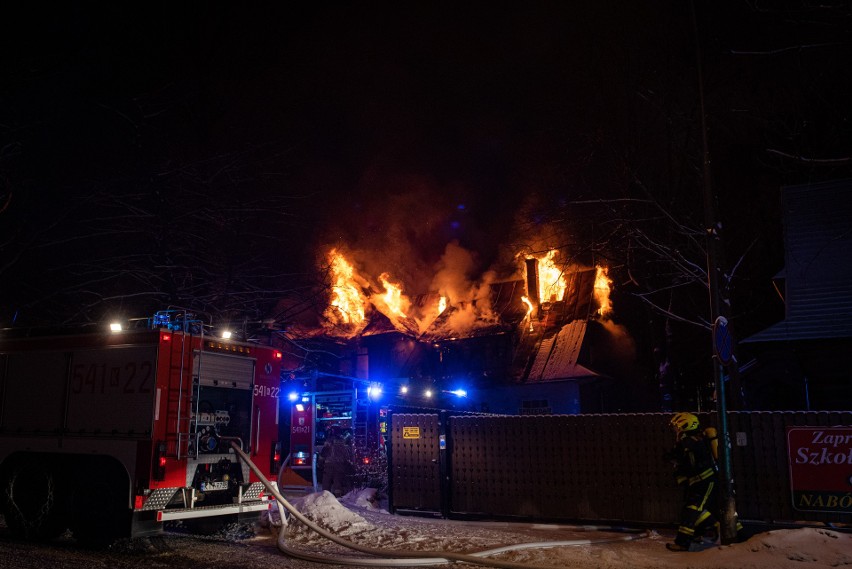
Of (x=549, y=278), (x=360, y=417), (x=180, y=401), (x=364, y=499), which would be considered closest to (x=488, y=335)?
(x=549, y=278)

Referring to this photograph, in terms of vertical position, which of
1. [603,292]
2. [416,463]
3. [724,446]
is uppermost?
[603,292]

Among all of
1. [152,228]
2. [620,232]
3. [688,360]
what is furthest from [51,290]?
[688,360]

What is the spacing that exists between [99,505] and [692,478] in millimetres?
7618

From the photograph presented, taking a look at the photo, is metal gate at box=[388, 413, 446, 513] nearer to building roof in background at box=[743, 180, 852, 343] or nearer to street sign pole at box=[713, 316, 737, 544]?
street sign pole at box=[713, 316, 737, 544]

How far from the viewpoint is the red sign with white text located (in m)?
9.10

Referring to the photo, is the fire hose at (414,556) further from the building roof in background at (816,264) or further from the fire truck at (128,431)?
the building roof in background at (816,264)

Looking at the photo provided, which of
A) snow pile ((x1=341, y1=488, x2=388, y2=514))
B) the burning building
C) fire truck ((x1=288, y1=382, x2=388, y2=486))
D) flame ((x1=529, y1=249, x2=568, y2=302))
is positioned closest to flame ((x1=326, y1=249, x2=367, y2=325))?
the burning building

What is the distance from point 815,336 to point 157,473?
49.5 feet

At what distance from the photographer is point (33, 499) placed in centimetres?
913

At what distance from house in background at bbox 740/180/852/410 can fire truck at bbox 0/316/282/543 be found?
13.1 metres

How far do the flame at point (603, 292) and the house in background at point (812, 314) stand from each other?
15.8m

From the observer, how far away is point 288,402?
18.7 meters

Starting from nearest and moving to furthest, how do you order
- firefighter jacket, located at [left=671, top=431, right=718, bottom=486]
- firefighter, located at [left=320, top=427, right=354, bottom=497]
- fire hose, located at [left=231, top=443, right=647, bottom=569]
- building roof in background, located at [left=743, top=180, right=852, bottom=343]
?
fire hose, located at [left=231, top=443, right=647, bottom=569] → firefighter jacket, located at [left=671, top=431, right=718, bottom=486] → firefighter, located at [left=320, top=427, right=354, bottom=497] → building roof in background, located at [left=743, top=180, right=852, bottom=343]

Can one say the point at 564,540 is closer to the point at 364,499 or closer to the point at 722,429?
the point at 722,429
